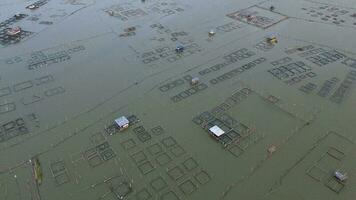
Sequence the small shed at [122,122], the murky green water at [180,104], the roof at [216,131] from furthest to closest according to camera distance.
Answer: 1. the small shed at [122,122]
2. the roof at [216,131]
3. the murky green water at [180,104]

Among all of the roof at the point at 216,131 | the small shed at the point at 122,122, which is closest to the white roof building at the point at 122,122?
the small shed at the point at 122,122

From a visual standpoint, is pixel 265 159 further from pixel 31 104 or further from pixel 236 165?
pixel 31 104

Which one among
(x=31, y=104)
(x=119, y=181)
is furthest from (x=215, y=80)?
(x=31, y=104)

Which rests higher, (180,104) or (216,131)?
(216,131)

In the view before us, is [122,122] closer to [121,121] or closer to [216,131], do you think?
[121,121]

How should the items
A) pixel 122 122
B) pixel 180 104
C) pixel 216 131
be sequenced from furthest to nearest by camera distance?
pixel 180 104 < pixel 122 122 < pixel 216 131

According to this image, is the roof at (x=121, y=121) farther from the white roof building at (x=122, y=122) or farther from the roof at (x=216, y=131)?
the roof at (x=216, y=131)

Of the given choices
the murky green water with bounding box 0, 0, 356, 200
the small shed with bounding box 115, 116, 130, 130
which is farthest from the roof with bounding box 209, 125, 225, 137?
the small shed with bounding box 115, 116, 130, 130

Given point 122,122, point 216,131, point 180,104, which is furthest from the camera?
point 180,104

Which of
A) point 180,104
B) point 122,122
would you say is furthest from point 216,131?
point 122,122
